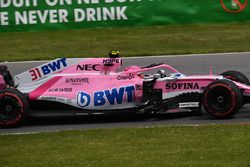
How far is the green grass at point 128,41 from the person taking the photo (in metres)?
18.7

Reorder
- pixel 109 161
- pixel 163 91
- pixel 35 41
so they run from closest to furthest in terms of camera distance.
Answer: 1. pixel 109 161
2. pixel 163 91
3. pixel 35 41

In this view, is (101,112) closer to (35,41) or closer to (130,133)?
(130,133)

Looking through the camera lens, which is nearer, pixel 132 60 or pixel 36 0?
pixel 132 60

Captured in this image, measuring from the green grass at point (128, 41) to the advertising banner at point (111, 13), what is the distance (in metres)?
0.23

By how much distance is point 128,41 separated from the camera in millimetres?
20500

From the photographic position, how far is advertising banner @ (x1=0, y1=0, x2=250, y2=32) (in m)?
21.2

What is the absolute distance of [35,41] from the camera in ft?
68.8

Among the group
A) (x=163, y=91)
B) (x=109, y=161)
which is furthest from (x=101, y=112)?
(x=109, y=161)

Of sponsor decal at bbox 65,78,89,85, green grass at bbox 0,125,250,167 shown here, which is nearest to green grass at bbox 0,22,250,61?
sponsor decal at bbox 65,78,89,85

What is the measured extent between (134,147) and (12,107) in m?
2.89

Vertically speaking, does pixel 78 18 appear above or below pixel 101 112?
above

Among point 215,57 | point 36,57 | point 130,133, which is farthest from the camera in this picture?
point 36,57

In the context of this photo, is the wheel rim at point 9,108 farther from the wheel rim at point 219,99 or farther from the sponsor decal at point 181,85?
the wheel rim at point 219,99

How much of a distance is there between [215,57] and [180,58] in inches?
32.0
